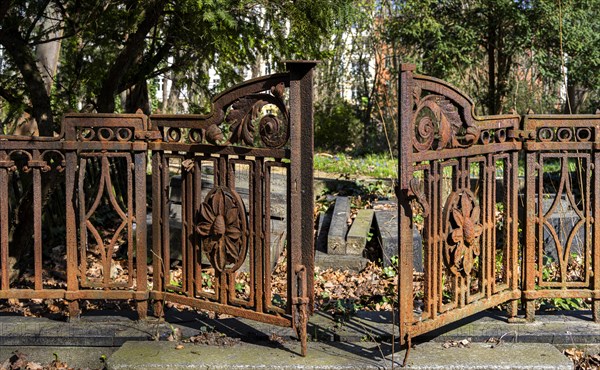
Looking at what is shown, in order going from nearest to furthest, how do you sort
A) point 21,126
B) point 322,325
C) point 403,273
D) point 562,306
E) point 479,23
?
point 403,273
point 322,325
point 562,306
point 21,126
point 479,23

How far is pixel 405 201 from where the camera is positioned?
4.59 meters

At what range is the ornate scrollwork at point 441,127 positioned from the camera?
474cm

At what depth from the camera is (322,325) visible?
5309mm

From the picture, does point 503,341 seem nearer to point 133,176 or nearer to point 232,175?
point 232,175

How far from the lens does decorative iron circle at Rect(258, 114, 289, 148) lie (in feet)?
16.0

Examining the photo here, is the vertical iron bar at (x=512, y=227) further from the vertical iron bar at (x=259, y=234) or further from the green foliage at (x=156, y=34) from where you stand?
the green foliage at (x=156, y=34)

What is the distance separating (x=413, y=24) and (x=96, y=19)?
33.4 feet

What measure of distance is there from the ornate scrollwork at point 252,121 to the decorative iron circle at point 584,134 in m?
1.93

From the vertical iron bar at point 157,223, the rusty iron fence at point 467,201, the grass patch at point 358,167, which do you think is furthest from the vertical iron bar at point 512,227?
the grass patch at point 358,167

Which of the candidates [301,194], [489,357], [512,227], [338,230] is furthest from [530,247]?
[338,230]

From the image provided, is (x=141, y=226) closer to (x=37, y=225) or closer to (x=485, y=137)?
(x=37, y=225)

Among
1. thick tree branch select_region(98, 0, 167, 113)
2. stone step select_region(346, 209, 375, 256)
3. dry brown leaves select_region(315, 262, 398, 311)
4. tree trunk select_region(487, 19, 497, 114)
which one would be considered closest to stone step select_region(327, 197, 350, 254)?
stone step select_region(346, 209, 375, 256)

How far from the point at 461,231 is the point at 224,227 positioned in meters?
1.47

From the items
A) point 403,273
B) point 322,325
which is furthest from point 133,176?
point 403,273
